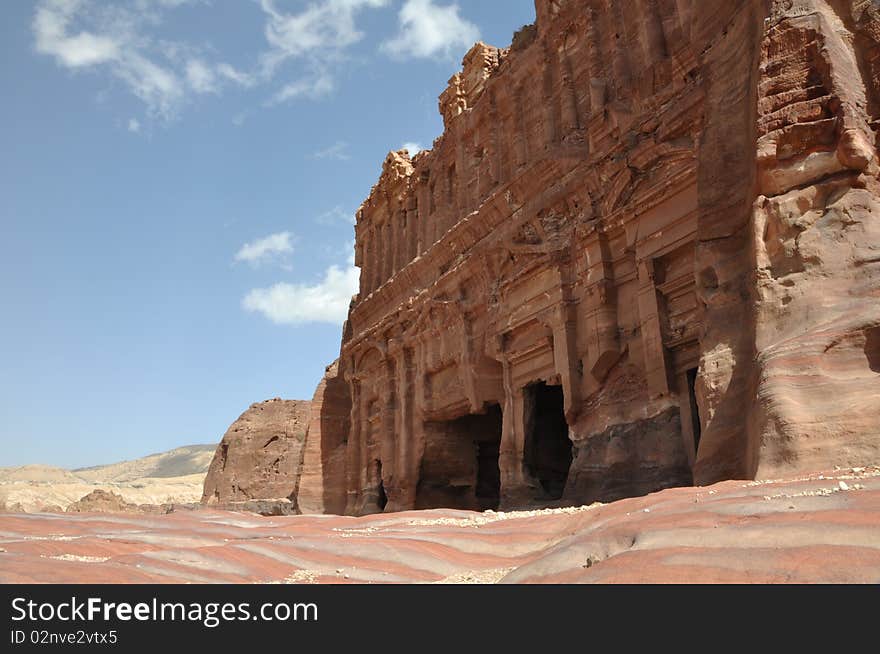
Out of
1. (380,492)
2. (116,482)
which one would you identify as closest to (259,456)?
(380,492)

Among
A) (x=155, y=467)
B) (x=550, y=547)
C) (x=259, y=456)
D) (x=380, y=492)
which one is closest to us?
(x=550, y=547)

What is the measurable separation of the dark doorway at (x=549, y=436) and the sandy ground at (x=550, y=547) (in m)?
7.14

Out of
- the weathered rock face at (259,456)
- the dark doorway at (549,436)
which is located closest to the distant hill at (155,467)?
the weathered rock face at (259,456)

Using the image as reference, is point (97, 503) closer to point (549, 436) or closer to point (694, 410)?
point (549, 436)

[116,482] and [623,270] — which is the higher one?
[623,270]

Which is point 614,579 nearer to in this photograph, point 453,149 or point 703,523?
point 703,523

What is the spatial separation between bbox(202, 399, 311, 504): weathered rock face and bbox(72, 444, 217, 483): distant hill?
280 feet

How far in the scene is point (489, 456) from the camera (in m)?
18.2

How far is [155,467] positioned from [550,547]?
13076 cm

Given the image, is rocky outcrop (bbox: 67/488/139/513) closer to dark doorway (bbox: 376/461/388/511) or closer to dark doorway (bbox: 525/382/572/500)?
dark doorway (bbox: 376/461/388/511)

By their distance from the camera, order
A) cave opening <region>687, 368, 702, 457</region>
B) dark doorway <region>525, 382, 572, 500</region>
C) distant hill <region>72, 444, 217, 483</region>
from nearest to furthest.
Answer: cave opening <region>687, 368, 702, 457</region> → dark doorway <region>525, 382, 572, 500</region> → distant hill <region>72, 444, 217, 483</region>

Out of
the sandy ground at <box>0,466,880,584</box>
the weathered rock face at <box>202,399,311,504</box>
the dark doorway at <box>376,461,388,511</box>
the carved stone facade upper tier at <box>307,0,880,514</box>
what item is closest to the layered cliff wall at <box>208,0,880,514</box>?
the carved stone facade upper tier at <box>307,0,880,514</box>

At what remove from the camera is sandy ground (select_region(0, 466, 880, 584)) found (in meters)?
3.03
